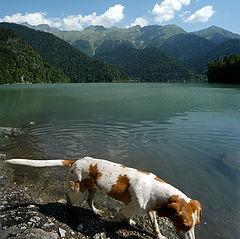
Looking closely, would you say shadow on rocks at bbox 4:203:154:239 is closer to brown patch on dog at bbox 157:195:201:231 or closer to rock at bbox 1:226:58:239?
rock at bbox 1:226:58:239

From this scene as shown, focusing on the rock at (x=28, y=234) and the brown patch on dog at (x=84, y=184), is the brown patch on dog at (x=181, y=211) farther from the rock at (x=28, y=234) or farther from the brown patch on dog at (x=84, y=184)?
the rock at (x=28, y=234)

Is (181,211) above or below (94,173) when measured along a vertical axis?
below

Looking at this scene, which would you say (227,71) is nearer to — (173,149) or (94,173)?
(173,149)

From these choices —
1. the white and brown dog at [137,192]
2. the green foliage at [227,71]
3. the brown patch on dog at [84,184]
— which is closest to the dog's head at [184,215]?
the white and brown dog at [137,192]

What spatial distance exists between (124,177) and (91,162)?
1.11m

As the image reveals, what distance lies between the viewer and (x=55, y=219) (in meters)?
5.61

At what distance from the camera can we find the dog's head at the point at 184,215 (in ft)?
13.9

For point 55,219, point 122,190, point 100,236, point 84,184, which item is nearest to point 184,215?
point 122,190

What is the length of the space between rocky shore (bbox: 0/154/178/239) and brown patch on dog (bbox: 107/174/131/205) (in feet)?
3.96

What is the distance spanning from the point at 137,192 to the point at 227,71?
14807 cm

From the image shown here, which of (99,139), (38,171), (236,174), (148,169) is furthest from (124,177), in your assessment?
(99,139)

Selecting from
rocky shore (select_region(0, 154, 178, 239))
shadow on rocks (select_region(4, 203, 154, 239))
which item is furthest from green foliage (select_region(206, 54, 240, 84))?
shadow on rocks (select_region(4, 203, 154, 239))

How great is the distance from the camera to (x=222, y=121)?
72.1 feet

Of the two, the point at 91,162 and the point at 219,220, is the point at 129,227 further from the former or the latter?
the point at 219,220
